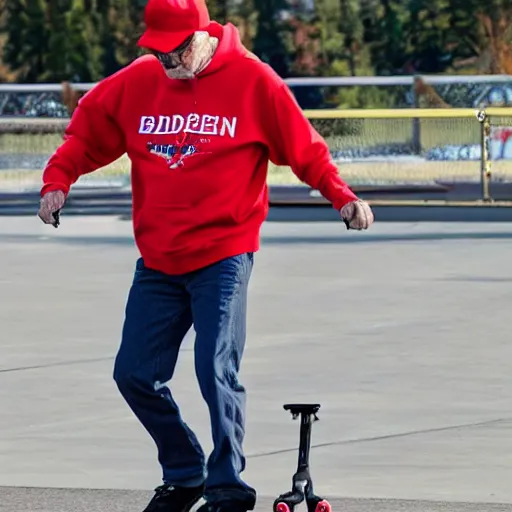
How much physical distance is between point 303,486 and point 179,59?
1403 millimetres

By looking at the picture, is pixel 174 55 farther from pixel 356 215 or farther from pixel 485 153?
pixel 485 153

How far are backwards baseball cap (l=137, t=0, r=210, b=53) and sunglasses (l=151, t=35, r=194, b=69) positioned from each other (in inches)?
1.0

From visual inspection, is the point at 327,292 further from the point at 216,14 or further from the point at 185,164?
the point at 216,14

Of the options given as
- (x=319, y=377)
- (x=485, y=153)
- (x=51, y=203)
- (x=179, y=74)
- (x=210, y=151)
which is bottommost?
(x=319, y=377)

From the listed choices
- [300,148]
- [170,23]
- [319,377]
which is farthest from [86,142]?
[319,377]

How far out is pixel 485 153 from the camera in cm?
2012

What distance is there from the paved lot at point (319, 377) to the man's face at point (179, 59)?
1635mm

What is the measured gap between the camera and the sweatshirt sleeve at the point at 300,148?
5.88m

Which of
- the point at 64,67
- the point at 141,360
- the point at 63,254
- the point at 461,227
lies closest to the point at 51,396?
the point at 141,360

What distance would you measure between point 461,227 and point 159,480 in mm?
11231

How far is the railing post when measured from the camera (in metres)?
20.0

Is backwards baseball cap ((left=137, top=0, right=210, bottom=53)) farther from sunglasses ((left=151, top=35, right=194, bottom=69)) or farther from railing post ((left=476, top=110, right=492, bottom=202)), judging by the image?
railing post ((left=476, top=110, right=492, bottom=202))

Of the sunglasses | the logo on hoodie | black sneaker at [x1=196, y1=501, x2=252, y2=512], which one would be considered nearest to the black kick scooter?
black sneaker at [x1=196, y1=501, x2=252, y2=512]

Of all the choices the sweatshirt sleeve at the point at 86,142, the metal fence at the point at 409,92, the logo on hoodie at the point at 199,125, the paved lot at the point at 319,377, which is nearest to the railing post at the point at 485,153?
the metal fence at the point at 409,92
